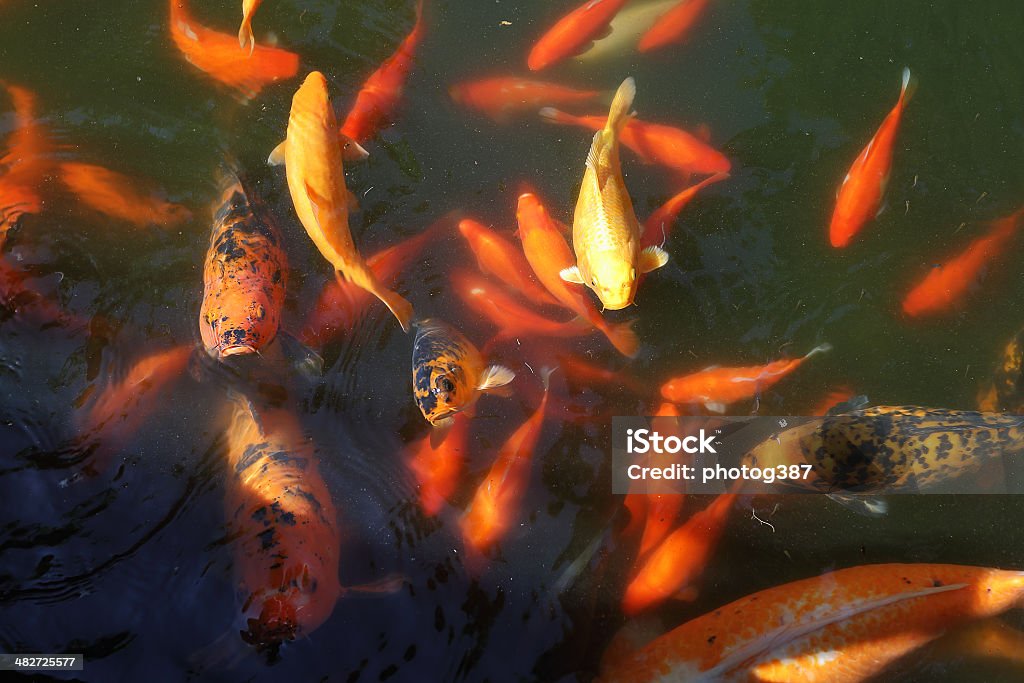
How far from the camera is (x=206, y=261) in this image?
398 cm

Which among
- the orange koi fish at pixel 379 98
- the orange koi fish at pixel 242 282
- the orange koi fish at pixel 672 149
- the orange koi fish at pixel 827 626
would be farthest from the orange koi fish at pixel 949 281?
the orange koi fish at pixel 242 282

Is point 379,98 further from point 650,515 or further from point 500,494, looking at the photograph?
point 650,515

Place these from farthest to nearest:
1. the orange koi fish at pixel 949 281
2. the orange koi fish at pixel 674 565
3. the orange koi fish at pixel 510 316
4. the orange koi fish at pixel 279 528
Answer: the orange koi fish at pixel 949 281 < the orange koi fish at pixel 510 316 < the orange koi fish at pixel 674 565 < the orange koi fish at pixel 279 528

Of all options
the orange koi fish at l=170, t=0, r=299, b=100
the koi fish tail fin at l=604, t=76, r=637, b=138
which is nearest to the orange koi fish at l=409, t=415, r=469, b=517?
the koi fish tail fin at l=604, t=76, r=637, b=138

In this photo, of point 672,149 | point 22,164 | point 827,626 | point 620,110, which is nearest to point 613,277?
point 620,110

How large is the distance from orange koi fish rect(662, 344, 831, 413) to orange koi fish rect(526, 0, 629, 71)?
2299 millimetres

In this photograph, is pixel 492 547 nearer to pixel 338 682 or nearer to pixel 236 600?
pixel 338 682

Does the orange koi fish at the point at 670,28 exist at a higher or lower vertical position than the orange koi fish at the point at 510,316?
higher

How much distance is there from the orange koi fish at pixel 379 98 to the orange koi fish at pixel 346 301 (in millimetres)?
831

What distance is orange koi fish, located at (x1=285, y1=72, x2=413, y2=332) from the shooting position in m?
3.76

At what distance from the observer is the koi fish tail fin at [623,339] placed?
4.01m

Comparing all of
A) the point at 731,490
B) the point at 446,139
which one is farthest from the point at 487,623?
the point at 446,139

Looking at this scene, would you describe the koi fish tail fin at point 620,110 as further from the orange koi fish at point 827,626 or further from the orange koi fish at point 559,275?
the orange koi fish at point 827,626

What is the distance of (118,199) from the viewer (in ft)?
14.1
